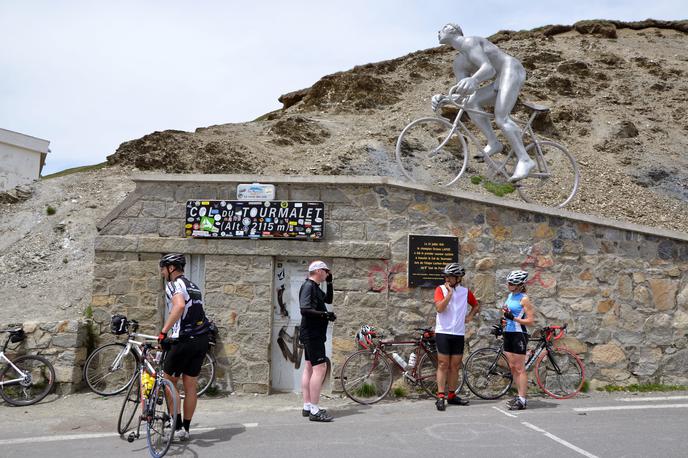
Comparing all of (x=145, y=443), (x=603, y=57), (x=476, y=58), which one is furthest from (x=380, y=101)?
(x=145, y=443)

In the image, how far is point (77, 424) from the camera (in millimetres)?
6602

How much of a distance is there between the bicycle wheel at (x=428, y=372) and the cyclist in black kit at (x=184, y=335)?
319 centimetres

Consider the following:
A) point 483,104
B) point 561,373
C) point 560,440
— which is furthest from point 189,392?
point 483,104

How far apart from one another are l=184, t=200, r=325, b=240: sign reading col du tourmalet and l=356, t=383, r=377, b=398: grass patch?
2114 millimetres

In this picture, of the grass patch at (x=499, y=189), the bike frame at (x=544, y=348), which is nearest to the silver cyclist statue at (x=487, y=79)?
the bike frame at (x=544, y=348)

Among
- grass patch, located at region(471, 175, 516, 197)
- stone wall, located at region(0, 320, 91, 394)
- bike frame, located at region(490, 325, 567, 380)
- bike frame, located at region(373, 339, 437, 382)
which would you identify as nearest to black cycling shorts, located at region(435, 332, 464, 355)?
bike frame, located at region(373, 339, 437, 382)

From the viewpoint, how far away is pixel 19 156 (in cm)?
2277

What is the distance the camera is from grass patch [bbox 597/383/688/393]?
8000 millimetres

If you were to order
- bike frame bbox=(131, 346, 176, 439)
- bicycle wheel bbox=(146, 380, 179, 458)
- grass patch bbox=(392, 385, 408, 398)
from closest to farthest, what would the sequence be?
bicycle wheel bbox=(146, 380, 179, 458), bike frame bbox=(131, 346, 176, 439), grass patch bbox=(392, 385, 408, 398)

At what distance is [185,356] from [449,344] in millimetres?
3162

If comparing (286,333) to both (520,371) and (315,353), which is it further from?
(520,371)

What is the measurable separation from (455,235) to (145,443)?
4761mm

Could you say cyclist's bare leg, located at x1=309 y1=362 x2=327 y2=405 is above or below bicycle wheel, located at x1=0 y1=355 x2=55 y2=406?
above

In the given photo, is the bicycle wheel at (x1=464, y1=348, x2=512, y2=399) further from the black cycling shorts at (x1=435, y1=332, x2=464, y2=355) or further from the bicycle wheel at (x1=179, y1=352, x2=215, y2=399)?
the bicycle wheel at (x1=179, y1=352, x2=215, y2=399)
